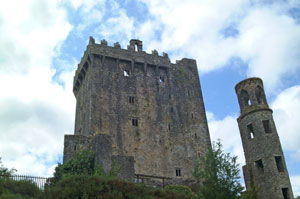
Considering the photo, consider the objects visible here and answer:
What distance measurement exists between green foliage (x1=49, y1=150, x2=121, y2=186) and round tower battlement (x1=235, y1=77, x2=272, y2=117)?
1348cm

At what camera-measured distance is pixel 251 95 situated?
31.4m

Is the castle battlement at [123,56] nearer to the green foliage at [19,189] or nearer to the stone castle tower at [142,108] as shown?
the stone castle tower at [142,108]

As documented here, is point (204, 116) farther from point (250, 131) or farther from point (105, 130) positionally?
point (105, 130)

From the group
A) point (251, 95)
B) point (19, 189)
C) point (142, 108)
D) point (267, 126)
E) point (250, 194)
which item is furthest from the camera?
point (142, 108)

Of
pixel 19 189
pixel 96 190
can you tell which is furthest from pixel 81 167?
pixel 96 190

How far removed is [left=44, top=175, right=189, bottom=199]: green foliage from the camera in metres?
19.3

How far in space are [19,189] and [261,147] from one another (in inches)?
764

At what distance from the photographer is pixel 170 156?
118 ft

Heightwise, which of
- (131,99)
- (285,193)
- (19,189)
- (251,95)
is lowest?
(285,193)

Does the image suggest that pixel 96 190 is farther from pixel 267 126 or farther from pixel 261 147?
pixel 267 126

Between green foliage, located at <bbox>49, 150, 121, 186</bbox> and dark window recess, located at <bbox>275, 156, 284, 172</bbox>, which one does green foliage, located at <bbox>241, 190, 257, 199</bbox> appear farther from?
green foliage, located at <bbox>49, 150, 121, 186</bbox>

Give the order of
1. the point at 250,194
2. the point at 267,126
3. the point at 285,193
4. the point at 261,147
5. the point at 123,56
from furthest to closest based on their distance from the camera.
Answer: the point at 123,56 < the point at 267,126 < the point at 261,147 < the point at 285,193 < the point at 250,194

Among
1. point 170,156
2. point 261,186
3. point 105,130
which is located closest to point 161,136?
point 170,156

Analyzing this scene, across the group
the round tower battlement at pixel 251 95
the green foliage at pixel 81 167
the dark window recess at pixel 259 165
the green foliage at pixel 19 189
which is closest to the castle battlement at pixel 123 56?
the round tower battlement at pixel 251 95
